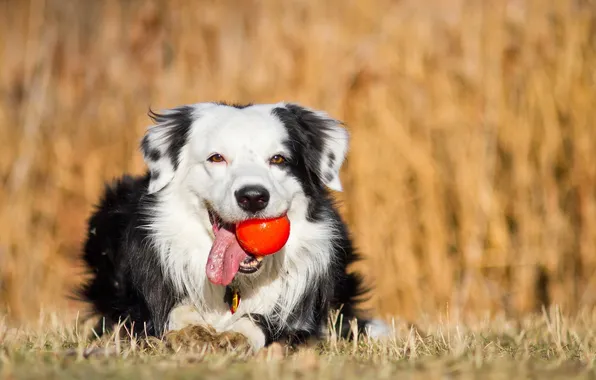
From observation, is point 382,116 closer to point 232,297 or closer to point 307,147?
point 307,147

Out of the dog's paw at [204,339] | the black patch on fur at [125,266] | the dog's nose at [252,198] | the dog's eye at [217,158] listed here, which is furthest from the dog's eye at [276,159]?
the dog's paw at [204,339]

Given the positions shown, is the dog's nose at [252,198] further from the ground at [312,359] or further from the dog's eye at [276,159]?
the ground at [312,359]

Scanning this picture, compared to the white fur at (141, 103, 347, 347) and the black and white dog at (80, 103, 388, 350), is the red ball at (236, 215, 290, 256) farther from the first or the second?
the white fur at (141, 103, 347, 347)

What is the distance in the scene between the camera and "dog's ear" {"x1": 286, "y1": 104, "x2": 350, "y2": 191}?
14.2 feet

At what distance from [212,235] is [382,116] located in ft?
10.2

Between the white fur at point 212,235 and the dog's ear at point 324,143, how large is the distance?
7 cm

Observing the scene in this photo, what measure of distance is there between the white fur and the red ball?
0.19 meters

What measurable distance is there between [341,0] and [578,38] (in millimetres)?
1871

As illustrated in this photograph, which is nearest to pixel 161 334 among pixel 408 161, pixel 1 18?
pixel 408 161

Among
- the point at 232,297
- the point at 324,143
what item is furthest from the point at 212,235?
the point at 324,143

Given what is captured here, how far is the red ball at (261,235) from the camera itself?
12.5ft

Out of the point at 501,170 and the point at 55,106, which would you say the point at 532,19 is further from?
the point at 55,106

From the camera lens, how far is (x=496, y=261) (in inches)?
267

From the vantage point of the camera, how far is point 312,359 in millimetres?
2875
